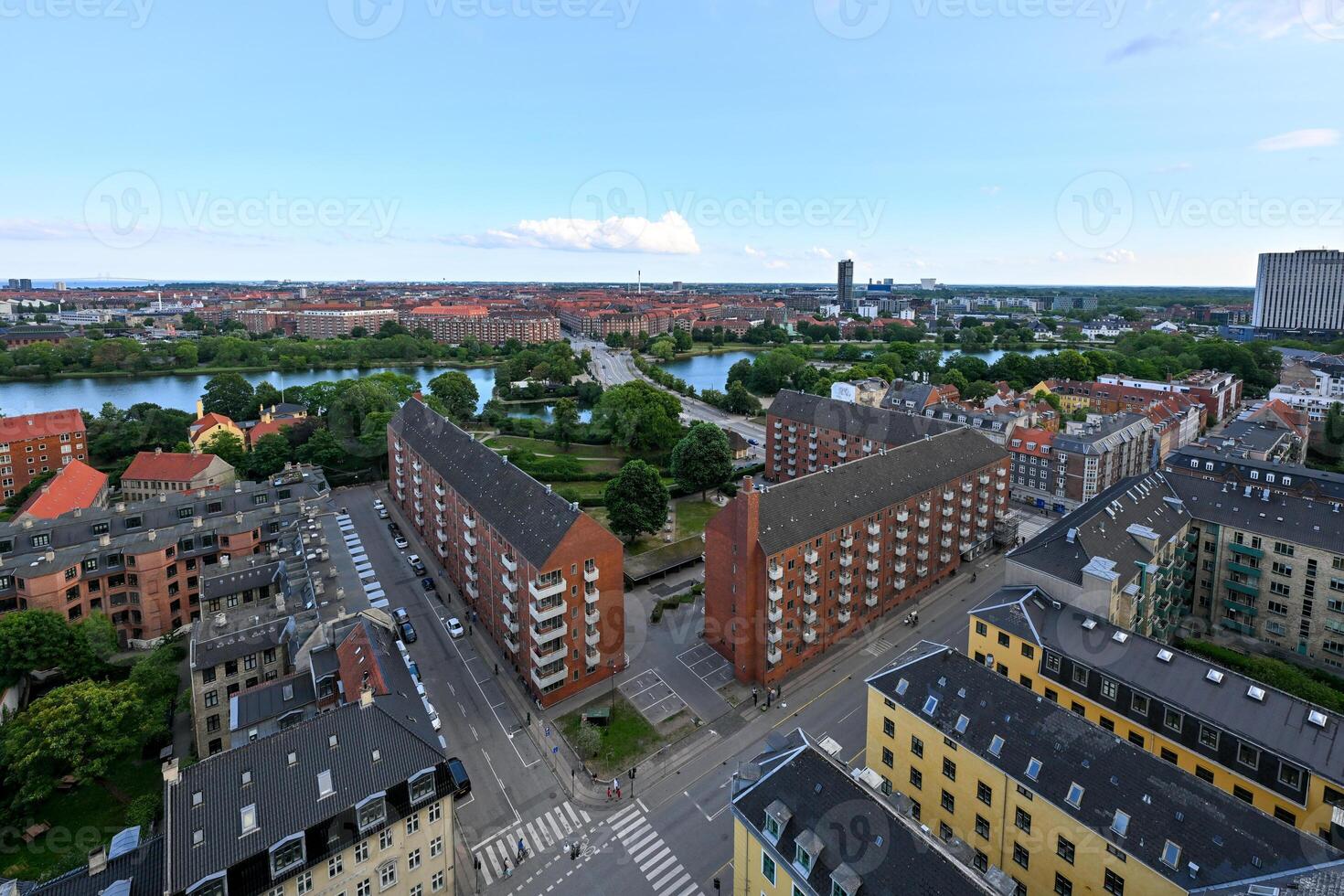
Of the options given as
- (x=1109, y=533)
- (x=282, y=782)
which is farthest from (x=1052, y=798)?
(x=282, y=782)

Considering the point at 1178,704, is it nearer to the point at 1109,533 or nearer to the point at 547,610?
the point at 1109,533

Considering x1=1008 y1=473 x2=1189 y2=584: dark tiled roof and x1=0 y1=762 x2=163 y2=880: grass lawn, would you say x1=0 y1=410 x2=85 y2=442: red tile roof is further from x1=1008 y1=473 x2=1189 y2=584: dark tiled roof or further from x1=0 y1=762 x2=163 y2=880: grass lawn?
x1=1008 y1=473 x2=1189 y2=584: dark tiled roof

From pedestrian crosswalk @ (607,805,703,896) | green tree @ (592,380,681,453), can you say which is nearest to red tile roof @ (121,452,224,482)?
green tree @ (592,380,681,453)

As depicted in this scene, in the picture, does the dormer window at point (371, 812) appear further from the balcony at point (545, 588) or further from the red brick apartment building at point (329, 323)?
the red brick apartment building at point (329, 323)

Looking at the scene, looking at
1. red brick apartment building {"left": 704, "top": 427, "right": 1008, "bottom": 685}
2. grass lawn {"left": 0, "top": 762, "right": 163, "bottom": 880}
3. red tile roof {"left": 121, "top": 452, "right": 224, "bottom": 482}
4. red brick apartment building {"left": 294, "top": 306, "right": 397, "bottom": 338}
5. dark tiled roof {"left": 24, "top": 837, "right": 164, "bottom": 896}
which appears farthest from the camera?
red brick apartment building {"left": 294, "top": 306, "right": 397, "bottom": 338}

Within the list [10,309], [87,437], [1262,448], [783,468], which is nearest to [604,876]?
[783,468]

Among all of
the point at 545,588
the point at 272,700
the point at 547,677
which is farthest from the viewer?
the point at 547,677
